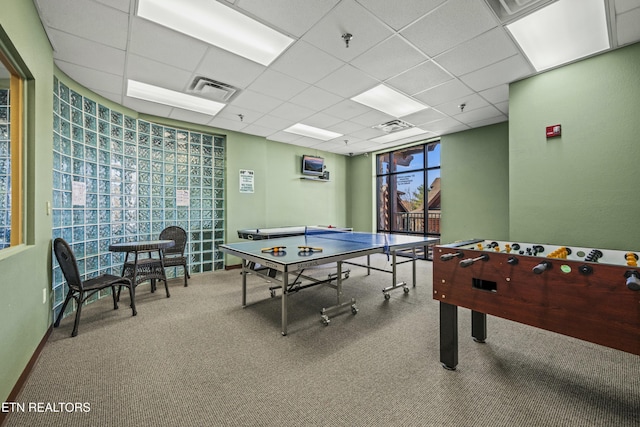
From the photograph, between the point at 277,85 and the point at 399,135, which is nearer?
the point at 277,85

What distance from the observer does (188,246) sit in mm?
4773

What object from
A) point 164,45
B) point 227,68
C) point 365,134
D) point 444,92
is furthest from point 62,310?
point 365,134

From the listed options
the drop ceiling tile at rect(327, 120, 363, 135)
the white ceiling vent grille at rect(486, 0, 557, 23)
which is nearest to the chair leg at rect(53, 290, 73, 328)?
the drop ceiling tile at rect(327, 120, 363, 135)

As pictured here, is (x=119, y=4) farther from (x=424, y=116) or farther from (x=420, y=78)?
(x=424, y=116)

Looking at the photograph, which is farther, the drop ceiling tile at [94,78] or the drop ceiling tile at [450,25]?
the drop ceiling tile at [94,78]

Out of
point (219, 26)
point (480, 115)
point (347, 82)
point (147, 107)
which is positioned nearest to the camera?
point (219, 26)

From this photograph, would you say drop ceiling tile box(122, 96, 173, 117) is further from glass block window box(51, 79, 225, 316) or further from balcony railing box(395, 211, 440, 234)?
balcony railing box(395, 211, 440, 234)

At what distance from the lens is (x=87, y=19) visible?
2174 millimetres

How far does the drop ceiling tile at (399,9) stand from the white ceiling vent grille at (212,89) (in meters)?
2.07

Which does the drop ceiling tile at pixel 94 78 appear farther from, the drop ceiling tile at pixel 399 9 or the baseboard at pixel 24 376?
the drop ceiling tile at pixel 399 9

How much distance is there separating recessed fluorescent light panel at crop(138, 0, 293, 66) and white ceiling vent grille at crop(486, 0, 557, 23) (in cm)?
176

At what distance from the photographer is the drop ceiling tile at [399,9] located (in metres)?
2.04

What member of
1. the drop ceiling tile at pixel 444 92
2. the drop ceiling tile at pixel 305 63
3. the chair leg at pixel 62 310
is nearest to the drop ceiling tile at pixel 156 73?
the drop ceiling tile at pixel 305 63

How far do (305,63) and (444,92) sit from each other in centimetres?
199
